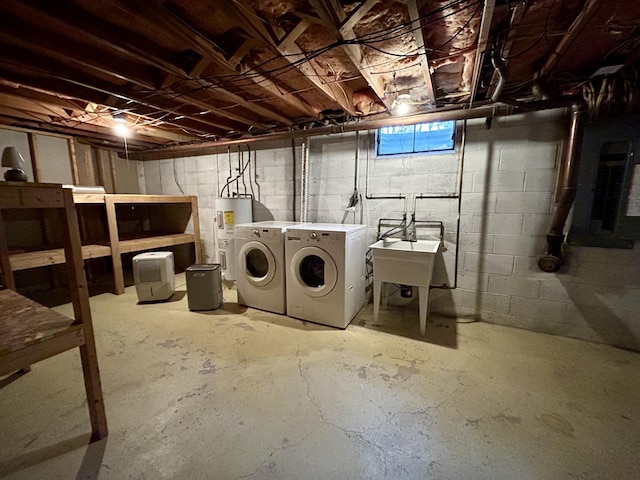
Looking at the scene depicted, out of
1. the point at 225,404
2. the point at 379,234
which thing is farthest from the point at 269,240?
the point at 225,404

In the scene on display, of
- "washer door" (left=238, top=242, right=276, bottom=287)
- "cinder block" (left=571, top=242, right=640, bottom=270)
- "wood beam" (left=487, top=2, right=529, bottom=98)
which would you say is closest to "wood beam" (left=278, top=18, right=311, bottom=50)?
"wood beam" (left=487, top=2, right=529, bottom=98)

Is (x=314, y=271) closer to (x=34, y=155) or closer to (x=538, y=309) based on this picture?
(x=538, y=309)

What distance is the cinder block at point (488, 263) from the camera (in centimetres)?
248

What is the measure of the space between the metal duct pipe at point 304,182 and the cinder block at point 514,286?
210 cm

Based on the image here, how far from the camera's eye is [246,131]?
11.5 ft

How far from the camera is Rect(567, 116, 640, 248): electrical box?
6.35 feet

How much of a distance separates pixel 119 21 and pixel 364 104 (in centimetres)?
193

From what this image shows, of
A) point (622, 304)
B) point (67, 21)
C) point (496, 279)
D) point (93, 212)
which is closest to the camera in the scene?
point (67, 21)

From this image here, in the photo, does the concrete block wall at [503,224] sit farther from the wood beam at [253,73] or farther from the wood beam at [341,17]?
the wood beam at [341,17]

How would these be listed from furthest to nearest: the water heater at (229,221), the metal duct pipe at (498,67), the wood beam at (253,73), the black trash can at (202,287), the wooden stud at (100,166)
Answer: the wooden stud at (100,166)
the water heater at (229,221)
the black trash can at (202,287)
the metal duct pipe at (498,67)
the wood beam at (253,73)

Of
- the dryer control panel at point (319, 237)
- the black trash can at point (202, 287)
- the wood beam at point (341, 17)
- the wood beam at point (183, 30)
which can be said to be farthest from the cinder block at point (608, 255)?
the black trash can at point (202, 287)

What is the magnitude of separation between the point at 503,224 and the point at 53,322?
3.23m

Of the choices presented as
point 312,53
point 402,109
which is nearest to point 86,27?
point 312,53

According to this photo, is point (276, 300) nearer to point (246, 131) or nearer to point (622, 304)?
point (246, 131)
